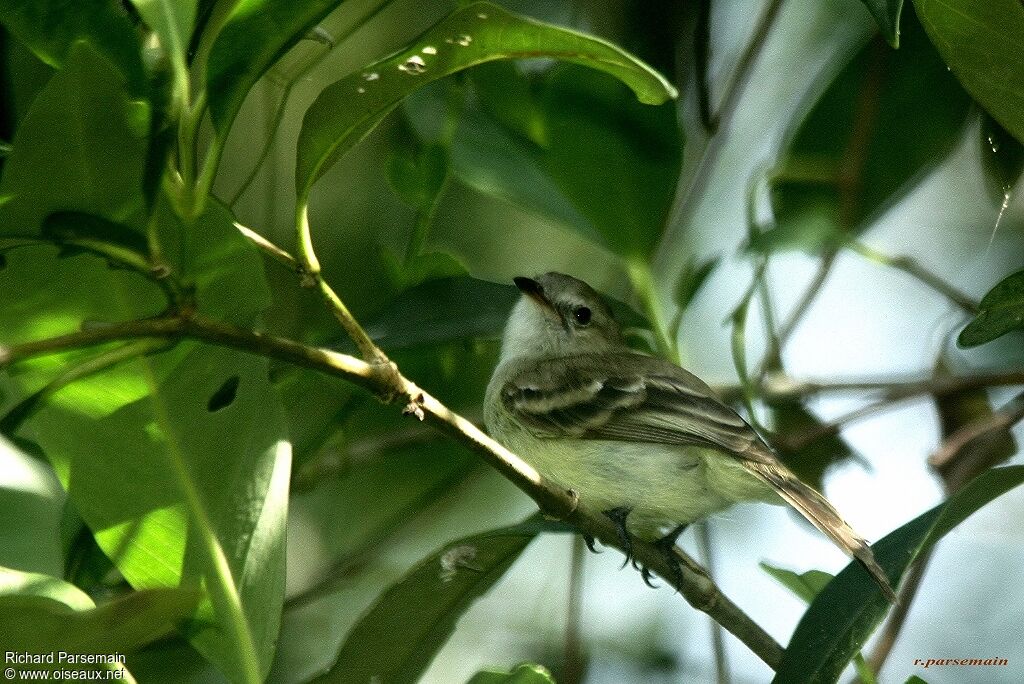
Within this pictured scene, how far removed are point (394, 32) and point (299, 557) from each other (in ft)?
7.83

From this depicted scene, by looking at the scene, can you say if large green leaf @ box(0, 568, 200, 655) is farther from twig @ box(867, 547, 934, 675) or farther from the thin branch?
the thin branch

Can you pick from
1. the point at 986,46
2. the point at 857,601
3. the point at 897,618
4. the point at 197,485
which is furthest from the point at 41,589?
the point at 897,618

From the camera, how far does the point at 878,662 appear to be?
2943mm

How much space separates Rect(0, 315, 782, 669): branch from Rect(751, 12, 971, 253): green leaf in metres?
1.35

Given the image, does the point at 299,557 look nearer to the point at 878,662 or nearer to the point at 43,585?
the point at 878,662

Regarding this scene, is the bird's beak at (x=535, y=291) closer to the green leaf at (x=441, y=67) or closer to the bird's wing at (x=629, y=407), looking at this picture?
the bird's wing at (x=629, y=407)

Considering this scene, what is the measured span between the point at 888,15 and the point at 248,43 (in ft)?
3.17

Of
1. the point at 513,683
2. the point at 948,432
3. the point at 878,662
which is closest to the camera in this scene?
the point at 513,683

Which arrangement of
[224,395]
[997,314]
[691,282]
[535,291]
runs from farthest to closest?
[535,291], [691,282], [224,395], [997,314]

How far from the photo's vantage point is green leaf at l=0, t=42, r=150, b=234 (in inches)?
67.1

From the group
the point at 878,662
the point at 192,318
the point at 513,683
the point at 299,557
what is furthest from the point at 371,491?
the point at 192,318

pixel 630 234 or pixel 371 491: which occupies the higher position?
pixel 630 234

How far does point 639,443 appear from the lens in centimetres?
327

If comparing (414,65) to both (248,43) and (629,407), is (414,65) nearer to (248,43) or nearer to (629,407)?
(248,43)
